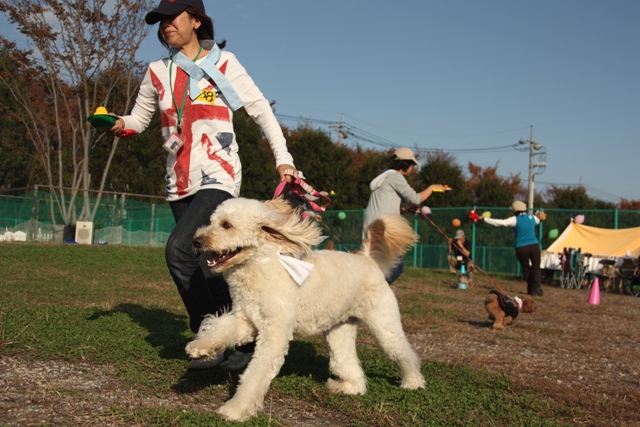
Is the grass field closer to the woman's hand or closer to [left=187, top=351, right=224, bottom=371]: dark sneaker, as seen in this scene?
[left=187, top=351, right=224, bottom=371]: dark sneaker

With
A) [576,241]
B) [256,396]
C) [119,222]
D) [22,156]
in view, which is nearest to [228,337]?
[256,396]

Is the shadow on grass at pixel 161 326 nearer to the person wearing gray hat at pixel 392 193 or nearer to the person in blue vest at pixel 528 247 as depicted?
the person wearing gray hat at pixel 392 193

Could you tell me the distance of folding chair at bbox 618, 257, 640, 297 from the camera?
14.9 m

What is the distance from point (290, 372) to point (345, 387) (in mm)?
626

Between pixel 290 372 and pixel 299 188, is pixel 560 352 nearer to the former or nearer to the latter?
pixel 290 372

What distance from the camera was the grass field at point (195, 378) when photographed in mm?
3445

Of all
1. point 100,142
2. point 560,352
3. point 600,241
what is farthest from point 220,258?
point 100,142

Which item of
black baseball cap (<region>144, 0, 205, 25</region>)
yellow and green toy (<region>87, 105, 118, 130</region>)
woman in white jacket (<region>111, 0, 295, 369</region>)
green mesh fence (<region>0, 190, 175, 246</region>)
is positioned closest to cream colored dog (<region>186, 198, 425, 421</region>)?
woman in white jacket (<region>111, 0, 295, 369</region>)

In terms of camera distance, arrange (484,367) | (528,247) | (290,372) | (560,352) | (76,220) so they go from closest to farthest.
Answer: (290,372) → (484,367) → (560,352) → (528,247) → (76,220)

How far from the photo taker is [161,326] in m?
5.73

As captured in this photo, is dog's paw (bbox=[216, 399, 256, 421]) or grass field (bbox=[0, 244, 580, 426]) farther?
grass field (bbox=[0, 244, 580, 426])

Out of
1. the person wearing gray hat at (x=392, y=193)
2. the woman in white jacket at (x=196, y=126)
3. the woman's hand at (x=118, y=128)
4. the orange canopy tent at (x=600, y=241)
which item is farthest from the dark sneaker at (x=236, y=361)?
the orange canopy tent at (x=600, y=241)

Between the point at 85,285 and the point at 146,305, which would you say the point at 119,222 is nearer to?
the point at 85,285

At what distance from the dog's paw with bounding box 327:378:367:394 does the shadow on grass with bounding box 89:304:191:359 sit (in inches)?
48.3
